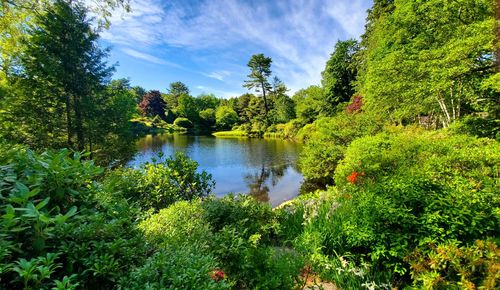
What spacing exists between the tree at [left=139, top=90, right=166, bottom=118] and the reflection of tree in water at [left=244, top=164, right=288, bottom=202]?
1818 inches

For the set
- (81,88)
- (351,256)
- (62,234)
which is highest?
(81,88)

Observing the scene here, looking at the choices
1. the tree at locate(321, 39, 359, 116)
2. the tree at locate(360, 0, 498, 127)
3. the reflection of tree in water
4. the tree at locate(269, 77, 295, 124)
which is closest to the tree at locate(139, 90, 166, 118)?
the tree at locate(269, 77, 295, 124)

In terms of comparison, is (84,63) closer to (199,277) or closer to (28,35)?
(28,35)

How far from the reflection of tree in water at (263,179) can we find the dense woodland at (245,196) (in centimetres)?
230

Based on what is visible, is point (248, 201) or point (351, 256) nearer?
point (351, 256)

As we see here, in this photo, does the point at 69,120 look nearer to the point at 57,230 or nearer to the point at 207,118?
the point at 57,230

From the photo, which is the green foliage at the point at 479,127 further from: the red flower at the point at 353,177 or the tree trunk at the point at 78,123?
the tree trunk at the point at 78,123

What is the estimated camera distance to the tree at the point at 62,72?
9516 millimetres

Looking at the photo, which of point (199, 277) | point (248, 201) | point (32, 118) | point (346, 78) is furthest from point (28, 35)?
point (346, 78)

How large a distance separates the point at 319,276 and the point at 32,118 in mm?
12079

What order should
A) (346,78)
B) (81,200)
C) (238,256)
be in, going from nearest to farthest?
(81,200) < (238,256) < (346,78)

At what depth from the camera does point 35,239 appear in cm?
127

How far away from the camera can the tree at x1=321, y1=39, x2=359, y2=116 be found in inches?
1101

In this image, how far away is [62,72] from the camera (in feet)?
32.6
